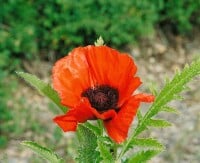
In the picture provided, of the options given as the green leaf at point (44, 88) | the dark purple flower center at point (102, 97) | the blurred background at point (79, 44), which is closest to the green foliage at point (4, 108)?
the blurred background at point (79, 44)

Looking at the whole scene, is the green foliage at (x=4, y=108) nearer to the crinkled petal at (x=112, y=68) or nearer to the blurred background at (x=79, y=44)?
the blurred background at (x=79, y=44)

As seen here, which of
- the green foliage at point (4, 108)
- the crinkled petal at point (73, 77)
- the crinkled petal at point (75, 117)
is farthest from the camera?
the green foliage at point (4, 108)

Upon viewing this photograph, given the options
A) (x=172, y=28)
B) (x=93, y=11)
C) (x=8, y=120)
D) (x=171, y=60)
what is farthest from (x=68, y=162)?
(x=172, y=28)

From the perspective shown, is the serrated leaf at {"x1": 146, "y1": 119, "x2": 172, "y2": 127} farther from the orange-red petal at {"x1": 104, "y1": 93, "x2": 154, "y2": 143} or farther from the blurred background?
the blurred background

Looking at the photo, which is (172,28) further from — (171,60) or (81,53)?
(81,53)

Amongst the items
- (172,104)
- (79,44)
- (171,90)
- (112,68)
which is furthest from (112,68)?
(79,44)

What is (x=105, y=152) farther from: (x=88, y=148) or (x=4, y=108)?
(x=4, y=108)
